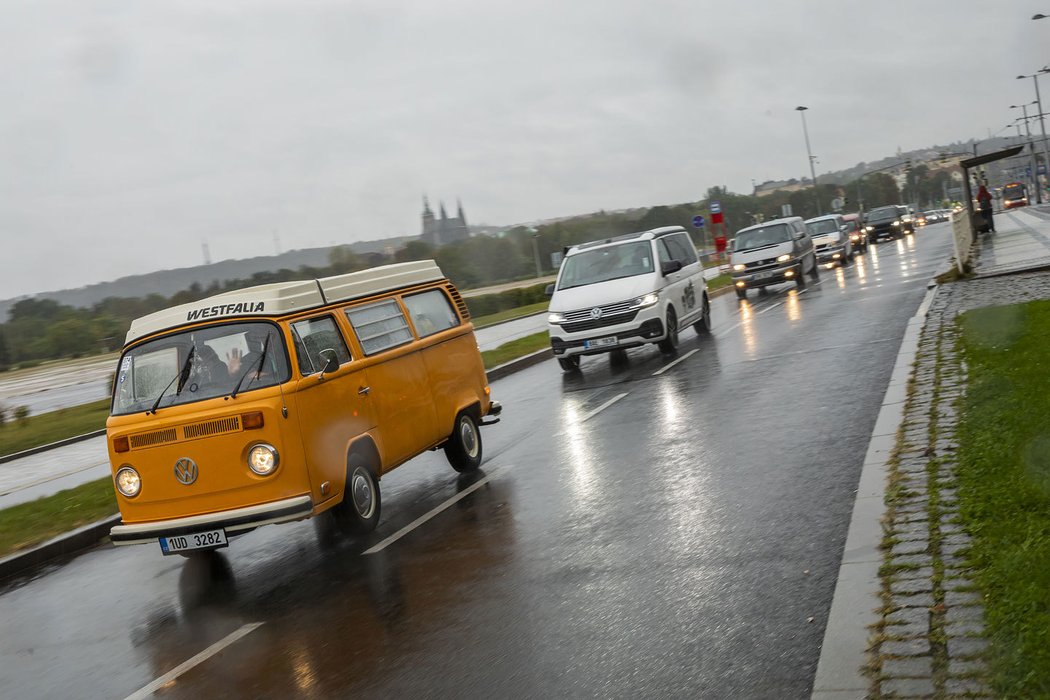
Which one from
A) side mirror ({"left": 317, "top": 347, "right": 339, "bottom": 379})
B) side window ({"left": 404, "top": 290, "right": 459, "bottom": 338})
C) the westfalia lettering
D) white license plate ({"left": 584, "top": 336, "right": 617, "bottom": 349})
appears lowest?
white license plate ({"left": 584, "top": 336, "right": 617, "bottom": 349})

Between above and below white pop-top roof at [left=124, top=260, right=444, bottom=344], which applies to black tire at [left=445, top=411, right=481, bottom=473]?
below

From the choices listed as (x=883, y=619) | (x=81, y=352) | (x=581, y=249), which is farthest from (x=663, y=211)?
(x=883, y=619)

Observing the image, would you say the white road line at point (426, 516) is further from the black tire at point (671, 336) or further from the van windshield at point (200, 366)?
the black tire at point (671, 336)

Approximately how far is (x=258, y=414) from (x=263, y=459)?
0.34 m

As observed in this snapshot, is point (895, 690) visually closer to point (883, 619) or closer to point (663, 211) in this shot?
point (883, 619)

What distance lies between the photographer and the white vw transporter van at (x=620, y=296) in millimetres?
17469

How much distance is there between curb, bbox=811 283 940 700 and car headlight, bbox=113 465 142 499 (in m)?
5.25

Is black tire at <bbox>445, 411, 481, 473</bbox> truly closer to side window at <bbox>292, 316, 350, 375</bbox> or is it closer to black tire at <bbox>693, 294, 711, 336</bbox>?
side window at <bbox>292, 316, 350, 375</bbox>

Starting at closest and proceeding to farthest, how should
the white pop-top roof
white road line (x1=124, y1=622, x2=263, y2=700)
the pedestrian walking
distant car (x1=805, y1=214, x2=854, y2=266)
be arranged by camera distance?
white road line (x1=124, y1=622, x2=263, y2=700)
the white pop-top roof
distant car (x1=805, y1=214, x2=854, y2=266)
the pedestrian walking

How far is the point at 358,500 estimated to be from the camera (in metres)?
8.49

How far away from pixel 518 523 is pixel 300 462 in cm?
178

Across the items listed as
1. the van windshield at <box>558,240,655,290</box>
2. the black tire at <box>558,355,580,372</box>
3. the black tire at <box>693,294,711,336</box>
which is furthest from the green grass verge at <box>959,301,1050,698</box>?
the black tire at <box>693,294,711,336</box>

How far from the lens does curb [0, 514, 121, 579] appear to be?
9617mm

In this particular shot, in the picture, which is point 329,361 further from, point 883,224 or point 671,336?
point 883,224
